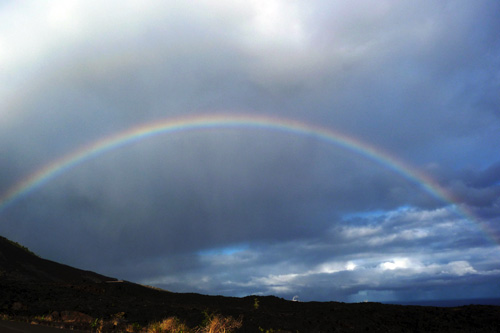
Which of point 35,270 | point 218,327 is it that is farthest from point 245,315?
point 35,270

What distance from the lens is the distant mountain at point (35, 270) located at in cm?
5941

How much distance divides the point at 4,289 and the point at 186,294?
2179cm

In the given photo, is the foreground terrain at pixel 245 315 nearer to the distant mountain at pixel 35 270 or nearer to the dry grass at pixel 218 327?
the dry grass at pixel 218 327

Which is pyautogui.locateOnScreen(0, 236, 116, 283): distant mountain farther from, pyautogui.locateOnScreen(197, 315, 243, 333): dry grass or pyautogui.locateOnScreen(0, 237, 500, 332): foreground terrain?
pyautogui.locateOnScreen(197, 315, 243, 333): dry grass

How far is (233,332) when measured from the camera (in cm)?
2070

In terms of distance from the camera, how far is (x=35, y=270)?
213 feet

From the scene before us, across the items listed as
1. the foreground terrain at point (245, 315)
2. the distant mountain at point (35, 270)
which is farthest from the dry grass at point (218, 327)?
the distant mountain at point (35, 270)

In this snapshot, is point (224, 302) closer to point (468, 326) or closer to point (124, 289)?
point (124, 289)

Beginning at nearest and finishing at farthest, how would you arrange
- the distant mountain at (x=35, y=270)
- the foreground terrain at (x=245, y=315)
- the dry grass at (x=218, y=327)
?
the dry grass at (x=218, y=327) → the foreground terrain at (x=245, y=315) → the distant mountain at (x=35, y=270)

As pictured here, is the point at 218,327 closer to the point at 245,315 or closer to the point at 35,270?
the point at 245,315

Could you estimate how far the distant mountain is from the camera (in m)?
59.4

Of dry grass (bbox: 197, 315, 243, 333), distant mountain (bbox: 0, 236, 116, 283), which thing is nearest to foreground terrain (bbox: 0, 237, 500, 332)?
dry grass (bbox: 197, 315, 243, 333)

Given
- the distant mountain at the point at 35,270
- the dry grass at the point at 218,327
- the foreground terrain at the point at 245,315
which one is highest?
the distant mountain at the point at 35,270

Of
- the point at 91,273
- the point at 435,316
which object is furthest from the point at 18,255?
the point at 435,316
